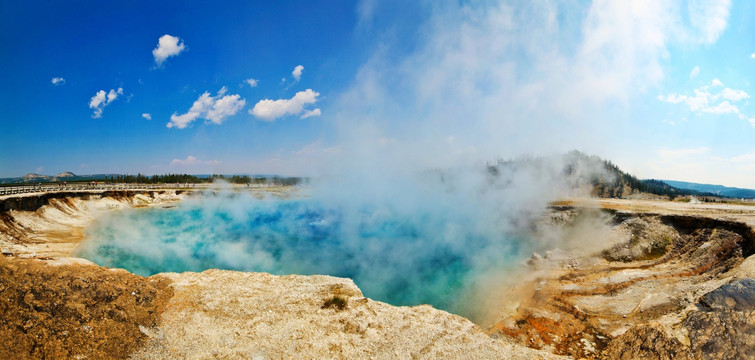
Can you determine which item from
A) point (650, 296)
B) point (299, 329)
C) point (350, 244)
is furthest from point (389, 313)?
point (350, 244)

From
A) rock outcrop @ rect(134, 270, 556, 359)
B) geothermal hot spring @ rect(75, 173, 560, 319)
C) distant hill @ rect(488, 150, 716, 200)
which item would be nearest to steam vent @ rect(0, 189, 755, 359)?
rock outcrop @ rect(134, 270, 556, 359)

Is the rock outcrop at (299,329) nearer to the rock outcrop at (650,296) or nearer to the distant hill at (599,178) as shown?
the rock outcrop at (650,296)

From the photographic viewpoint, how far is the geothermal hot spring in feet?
47.0

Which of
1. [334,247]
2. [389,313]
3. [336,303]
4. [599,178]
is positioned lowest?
[334,247]

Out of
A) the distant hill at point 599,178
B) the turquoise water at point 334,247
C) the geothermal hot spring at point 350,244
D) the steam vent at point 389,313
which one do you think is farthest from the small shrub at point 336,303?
the distant hill at point 599,178

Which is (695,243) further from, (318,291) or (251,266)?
(251,266)

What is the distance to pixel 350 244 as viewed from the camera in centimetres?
2070

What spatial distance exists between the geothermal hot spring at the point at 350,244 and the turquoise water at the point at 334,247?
6 cm

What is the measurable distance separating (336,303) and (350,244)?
12173 mm

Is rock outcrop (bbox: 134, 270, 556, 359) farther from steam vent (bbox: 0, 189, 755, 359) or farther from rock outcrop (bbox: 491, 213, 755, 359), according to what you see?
rock outcrop (bbox: 491, 213, 755, 359)

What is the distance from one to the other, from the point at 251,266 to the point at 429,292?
9653 millimetres

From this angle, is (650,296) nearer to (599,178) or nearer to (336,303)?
(336,303)

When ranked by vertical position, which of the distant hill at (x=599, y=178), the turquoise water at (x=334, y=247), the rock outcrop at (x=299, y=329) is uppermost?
the distant hill at (x=599, y=178)

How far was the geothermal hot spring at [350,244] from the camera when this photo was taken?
14336mm
